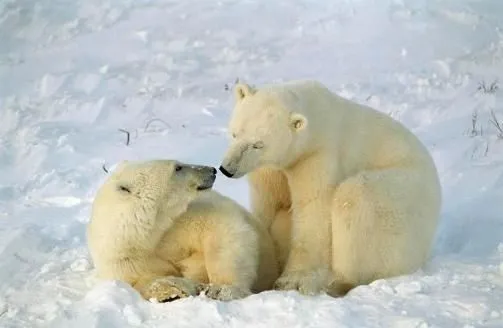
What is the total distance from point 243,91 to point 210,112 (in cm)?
471

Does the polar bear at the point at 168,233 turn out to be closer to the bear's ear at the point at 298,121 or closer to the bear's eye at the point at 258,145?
the bear's eye at the point at 258,145

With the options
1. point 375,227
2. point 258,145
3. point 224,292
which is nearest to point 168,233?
point 224,292

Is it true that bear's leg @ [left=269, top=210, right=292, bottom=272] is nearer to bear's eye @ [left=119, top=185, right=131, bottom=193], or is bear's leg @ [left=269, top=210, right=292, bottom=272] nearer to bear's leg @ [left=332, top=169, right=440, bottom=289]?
bear's leg @ [left=332, top=169, right=440, bottom=289]

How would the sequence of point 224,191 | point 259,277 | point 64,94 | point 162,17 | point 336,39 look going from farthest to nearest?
1. point 162,17
2. point 336,39
3. point 64,94
4. point 224,191
5. point 259,277

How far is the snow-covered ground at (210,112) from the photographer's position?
388 cm

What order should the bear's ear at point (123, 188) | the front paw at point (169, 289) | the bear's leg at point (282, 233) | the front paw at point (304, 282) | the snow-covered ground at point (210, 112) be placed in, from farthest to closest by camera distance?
the bear's leg at point (282, 233)
the bear's ear at point (123, 188)
the front paw at point (304, 282)
the front paw at point (169, 289)
the snow-covered ground at point (210, 112)

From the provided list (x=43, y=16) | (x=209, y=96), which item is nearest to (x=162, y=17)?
(x=43, y=16)

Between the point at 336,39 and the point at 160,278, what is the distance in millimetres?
7390

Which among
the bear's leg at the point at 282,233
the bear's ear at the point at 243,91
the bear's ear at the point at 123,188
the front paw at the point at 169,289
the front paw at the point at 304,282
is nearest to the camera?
the front paw at the point at 169,289

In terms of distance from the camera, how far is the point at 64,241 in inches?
222

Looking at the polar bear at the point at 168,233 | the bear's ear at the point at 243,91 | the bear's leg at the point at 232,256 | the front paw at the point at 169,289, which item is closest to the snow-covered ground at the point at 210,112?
the front paw at the point at 169,289

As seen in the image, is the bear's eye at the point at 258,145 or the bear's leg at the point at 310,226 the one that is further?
the bear's leg at the point at 310,226

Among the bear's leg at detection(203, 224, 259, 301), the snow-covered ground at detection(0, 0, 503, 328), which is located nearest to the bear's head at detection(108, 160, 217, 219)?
the bear's leg at detection(203, 224, 259, 301)

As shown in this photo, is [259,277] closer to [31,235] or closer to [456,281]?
[456,281]
